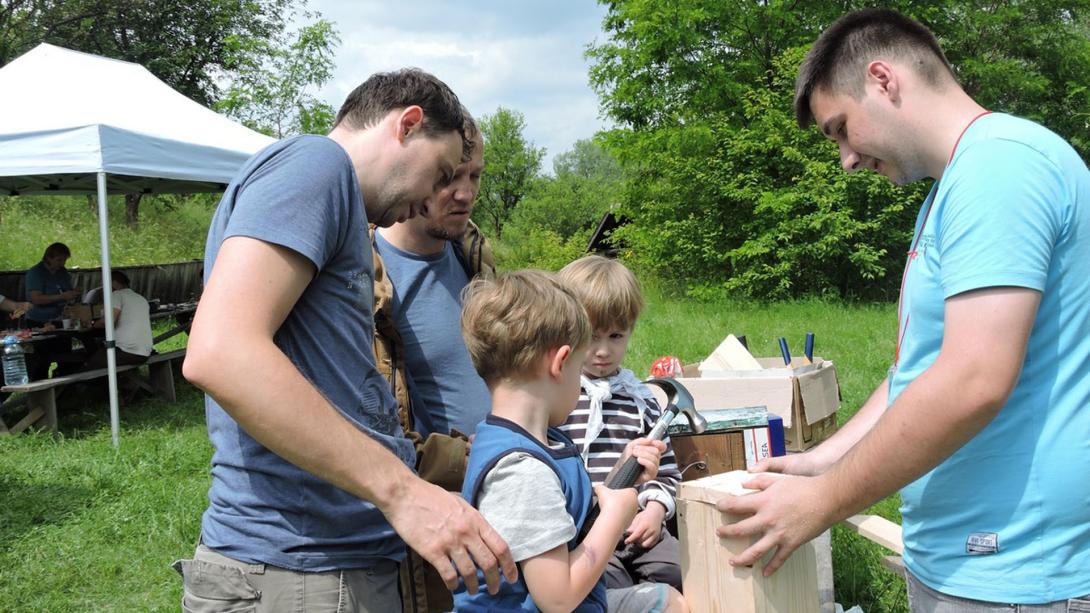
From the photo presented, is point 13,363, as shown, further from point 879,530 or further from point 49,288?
point 879,530

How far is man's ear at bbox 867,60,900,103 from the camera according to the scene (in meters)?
1.74

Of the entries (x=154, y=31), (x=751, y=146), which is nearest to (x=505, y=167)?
(x=154, y=31)

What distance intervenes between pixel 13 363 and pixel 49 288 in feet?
9.94

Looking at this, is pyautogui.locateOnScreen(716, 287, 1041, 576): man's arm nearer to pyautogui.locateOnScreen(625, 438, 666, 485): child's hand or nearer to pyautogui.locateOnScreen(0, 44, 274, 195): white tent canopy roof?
pyautogui.locateOnScreen(625, 438, 666, 485): child's hand

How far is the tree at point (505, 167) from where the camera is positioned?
58.4m

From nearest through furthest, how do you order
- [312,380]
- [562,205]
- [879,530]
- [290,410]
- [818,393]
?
1. [290,410]
2. [312,380]
3. [879,530]
4. [818,393]
5. [562,205]

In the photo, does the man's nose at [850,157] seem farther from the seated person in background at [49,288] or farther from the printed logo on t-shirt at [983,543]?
the seated person in background at [49,288]

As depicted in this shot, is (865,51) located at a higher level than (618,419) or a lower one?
higher

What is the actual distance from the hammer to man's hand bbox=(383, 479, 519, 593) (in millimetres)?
271

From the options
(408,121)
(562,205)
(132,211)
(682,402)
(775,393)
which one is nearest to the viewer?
(408,121)

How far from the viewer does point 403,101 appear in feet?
6.17

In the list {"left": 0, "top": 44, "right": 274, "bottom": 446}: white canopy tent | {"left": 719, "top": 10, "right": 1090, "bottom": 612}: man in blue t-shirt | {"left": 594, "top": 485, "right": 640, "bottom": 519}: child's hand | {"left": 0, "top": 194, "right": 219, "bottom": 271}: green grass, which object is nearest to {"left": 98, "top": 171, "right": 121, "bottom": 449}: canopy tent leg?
{"left": 0, "top": 44, "right": 274, "bottom": 446}: white canopy tent

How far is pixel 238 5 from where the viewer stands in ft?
95.8

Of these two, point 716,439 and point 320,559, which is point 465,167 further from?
point 320,559
